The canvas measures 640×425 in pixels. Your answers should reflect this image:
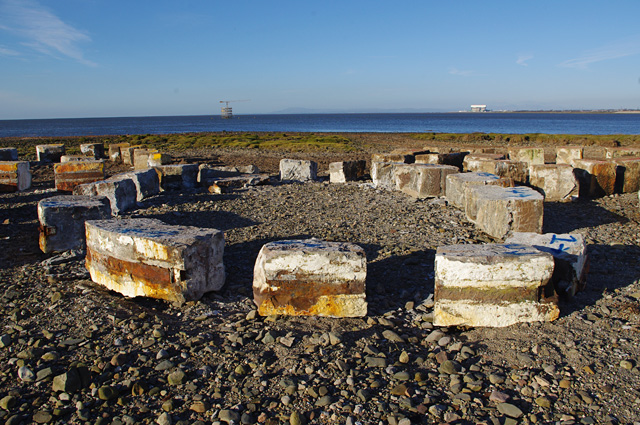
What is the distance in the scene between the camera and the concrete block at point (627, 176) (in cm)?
930

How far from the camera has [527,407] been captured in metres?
2.58

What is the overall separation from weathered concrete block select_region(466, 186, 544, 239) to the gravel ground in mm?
999

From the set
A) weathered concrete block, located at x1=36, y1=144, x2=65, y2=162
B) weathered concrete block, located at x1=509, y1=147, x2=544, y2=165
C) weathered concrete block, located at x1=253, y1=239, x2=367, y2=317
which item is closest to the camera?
weathered concrete block, located at x1=253, y1=239, x2=367, y2=317

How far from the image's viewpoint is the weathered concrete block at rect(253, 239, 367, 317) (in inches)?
144

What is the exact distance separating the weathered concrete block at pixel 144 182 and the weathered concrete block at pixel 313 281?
219 inches

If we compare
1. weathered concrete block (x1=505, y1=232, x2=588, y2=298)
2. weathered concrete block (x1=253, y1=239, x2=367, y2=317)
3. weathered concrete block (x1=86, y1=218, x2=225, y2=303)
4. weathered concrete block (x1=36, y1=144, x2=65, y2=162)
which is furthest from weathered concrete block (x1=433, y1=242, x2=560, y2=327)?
weathered concrete block (x1=36, y1=144, x2=65, y2=162)

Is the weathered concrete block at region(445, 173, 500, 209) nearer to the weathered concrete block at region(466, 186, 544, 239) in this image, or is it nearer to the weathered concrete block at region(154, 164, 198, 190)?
the weathered concrete block at region(466, 186, 544, 239)

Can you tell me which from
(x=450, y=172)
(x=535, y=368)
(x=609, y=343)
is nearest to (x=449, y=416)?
(x=535, y=368)

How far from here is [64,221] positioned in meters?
5.39

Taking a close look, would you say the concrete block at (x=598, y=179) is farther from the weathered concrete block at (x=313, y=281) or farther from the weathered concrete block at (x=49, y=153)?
the weathered concrete block at (x=49, y=153)

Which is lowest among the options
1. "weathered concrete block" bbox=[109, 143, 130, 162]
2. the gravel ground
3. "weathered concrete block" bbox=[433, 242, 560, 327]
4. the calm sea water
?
the gravel ground

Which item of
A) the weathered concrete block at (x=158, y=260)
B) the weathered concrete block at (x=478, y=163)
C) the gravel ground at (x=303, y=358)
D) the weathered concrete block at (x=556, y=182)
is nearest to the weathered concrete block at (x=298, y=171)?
the weathered concrete block at (x=478, y=163)

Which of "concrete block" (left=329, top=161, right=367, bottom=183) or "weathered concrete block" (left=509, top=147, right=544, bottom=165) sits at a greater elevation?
"weathered concrete block" (left=509, top=147, right=544, bottom=165)

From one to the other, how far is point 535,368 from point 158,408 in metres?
2.32
